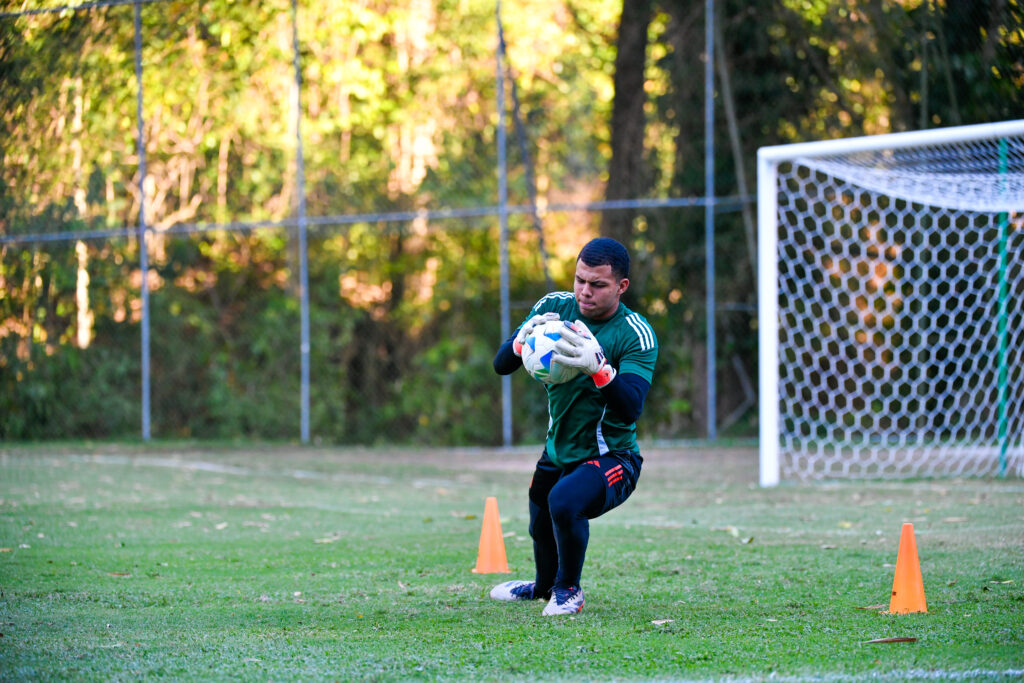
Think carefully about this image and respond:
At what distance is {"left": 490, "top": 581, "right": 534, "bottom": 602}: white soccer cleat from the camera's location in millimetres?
5320

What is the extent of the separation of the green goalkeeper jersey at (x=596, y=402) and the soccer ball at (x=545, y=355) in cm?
19

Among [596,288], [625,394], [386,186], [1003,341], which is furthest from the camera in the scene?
[386,186]

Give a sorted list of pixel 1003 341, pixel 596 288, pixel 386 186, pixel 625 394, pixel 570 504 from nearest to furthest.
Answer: pixel 625 394 < pixel 570 504 < pixel 596 288 < pixel 1003 341 < pixel 386 186

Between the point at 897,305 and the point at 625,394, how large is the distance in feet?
32.4

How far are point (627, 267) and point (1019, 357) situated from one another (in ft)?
24.1

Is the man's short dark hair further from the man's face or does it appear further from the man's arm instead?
the man's arm

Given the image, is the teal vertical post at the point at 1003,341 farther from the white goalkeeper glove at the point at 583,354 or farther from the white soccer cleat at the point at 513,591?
the white goalkeeper glove at the point at 583,354

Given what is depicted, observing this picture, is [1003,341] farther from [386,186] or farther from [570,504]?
[386,186]

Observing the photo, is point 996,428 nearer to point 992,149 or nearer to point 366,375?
point 992,149

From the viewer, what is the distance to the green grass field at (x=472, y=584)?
4.11 m

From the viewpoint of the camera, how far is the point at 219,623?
15.8 feet

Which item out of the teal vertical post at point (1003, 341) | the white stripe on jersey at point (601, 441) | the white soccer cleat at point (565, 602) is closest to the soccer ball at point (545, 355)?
the white stripe on jersey at point (601, 441)

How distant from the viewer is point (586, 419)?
5.09m

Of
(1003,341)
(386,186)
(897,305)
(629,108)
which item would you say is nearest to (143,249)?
(386,186)
